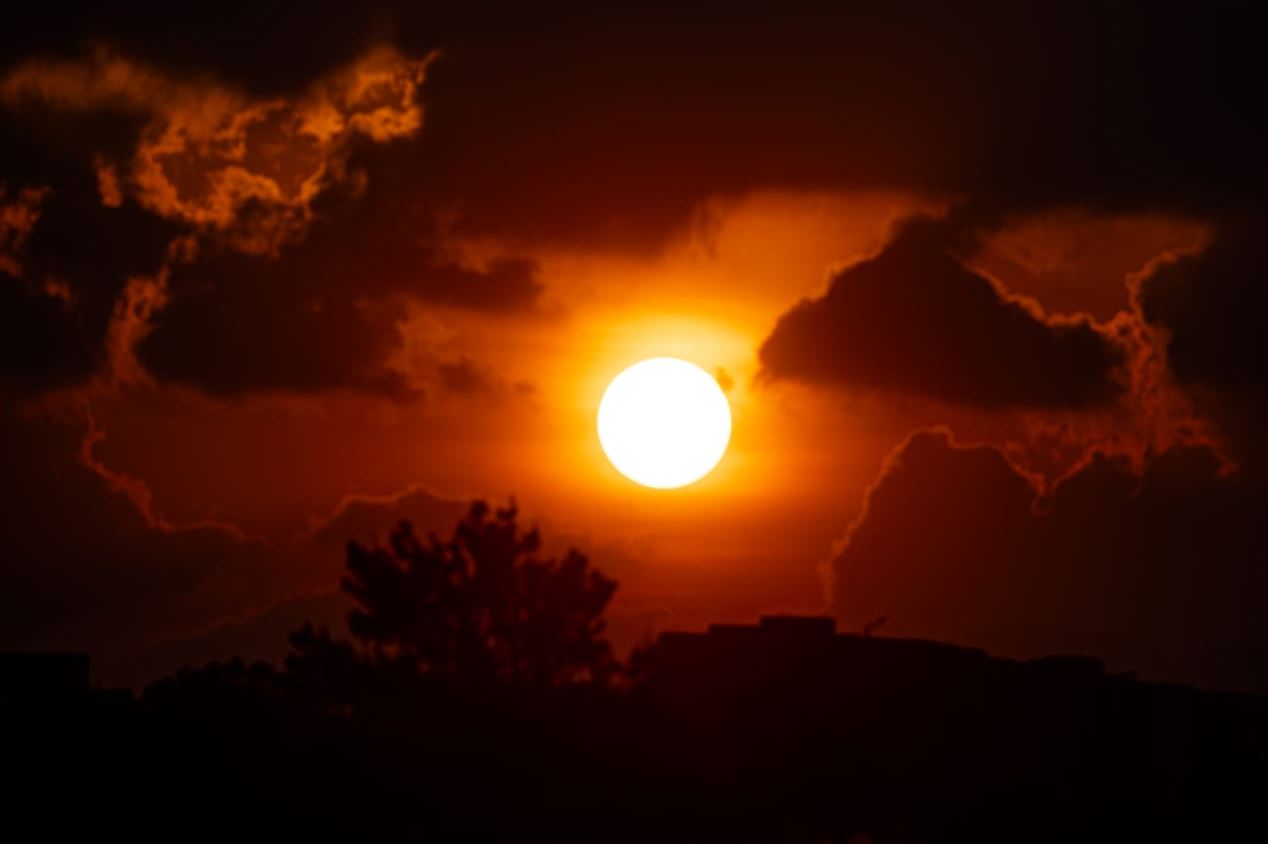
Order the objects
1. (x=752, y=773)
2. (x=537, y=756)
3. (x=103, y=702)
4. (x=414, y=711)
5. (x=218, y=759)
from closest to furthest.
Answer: (x=218, y=759), (x=103, y=702), (x=537, y=756), (x=752, y=773), (x=414, y=711)

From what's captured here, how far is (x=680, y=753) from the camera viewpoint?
53.0 m

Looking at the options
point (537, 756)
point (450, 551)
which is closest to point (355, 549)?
point (450, 551)

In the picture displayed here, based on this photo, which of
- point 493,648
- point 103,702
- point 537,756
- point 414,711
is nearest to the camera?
point 103,702

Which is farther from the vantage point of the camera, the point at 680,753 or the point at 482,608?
the point at 482,608

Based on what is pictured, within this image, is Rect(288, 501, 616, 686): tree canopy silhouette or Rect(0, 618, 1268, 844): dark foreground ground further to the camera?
Rect(288, 501, 616, 686): tree canopy silhouette

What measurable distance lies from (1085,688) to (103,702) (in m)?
41.4

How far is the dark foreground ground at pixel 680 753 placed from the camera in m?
31.5

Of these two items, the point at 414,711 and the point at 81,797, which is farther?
the point at 414,711

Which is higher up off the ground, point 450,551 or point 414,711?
A: point 450,551

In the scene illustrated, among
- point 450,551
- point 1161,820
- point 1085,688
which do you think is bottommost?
point 1161,820

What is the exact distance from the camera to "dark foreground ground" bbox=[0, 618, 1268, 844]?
3150 cm

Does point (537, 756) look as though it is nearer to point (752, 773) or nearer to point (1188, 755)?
point (752, 773)

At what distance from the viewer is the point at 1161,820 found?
65.9 m

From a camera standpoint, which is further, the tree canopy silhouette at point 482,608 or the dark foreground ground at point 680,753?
the tree canopy silhouette at point 482,608
